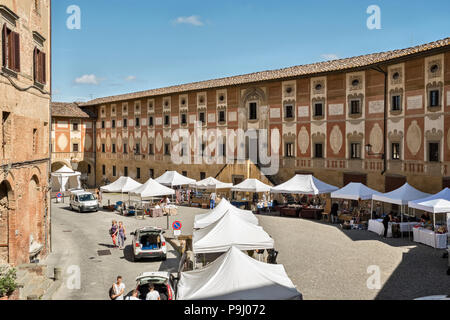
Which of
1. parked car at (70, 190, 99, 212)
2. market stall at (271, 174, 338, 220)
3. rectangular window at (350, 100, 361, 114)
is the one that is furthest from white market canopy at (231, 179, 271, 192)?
parked car at (70, 190, 99, 212)

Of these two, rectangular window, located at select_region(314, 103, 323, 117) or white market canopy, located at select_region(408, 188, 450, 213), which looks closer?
white market canopy, located at select_region(408, 188, 450, 213)

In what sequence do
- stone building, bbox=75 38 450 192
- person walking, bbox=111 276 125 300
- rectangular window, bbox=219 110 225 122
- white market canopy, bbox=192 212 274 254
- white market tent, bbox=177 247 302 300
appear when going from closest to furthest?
white market tent, bbox=177 247 302 300 → person walking, bbox=111 276 125 300 → white market canopy, bbox=192 212 274 254 → stone building, bbox=75 38 450 192 → rectangular window, bbox=219 110 225 122

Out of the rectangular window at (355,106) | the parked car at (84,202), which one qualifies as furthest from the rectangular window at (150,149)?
the rectangular window at (355,106)

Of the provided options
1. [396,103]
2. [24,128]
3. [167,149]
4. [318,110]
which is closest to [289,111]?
[318,110]

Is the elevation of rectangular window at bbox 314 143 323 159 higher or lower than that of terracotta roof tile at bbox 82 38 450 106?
lower

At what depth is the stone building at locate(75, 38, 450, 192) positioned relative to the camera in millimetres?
23734

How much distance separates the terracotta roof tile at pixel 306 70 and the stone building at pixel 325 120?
0.39 ft

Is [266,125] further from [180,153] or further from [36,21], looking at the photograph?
[36,21]

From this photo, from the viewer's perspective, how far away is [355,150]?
28.2 metres

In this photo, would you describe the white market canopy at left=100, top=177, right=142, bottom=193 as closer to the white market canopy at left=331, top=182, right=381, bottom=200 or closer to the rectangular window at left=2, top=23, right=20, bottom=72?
the white market canopy at left=331, top=182, right=381, bottom=200

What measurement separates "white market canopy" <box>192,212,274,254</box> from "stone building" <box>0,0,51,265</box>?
21.3ft

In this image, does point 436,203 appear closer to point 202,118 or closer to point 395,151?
point 395,151

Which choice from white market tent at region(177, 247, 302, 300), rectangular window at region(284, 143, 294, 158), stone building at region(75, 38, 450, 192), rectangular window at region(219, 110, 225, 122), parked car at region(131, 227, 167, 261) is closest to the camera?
white market tent at region(177, 247, 302, 300)
